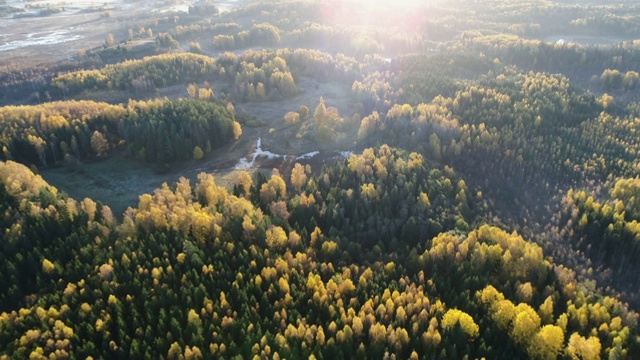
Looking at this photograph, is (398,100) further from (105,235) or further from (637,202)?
(105,235)

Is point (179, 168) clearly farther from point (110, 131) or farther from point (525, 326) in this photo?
point (525, 326)

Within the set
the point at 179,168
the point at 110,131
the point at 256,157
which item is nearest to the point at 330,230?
the point at 256,157

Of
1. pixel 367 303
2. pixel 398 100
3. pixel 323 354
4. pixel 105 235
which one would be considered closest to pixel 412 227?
pixel 367 303

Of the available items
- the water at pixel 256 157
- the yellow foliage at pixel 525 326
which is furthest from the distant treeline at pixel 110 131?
the yellow foliage at pixel 525 326

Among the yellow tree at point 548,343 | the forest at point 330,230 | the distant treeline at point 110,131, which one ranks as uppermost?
the distant treeline at point 110,131

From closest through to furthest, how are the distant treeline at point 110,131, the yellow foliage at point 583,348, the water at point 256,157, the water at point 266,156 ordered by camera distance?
the yellow foliage at point 583,348, the distant treeline at point 110,131, the water at point 256,157, the water at point 266,156

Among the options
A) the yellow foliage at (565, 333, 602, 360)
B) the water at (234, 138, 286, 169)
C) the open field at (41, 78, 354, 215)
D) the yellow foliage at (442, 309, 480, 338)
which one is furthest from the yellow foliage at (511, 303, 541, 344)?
the water at (234, 138, 286, 169)

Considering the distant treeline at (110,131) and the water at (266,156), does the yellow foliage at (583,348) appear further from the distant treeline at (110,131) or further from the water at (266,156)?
the distant treeline at (110,131)

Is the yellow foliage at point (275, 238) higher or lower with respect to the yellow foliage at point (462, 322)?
higher
